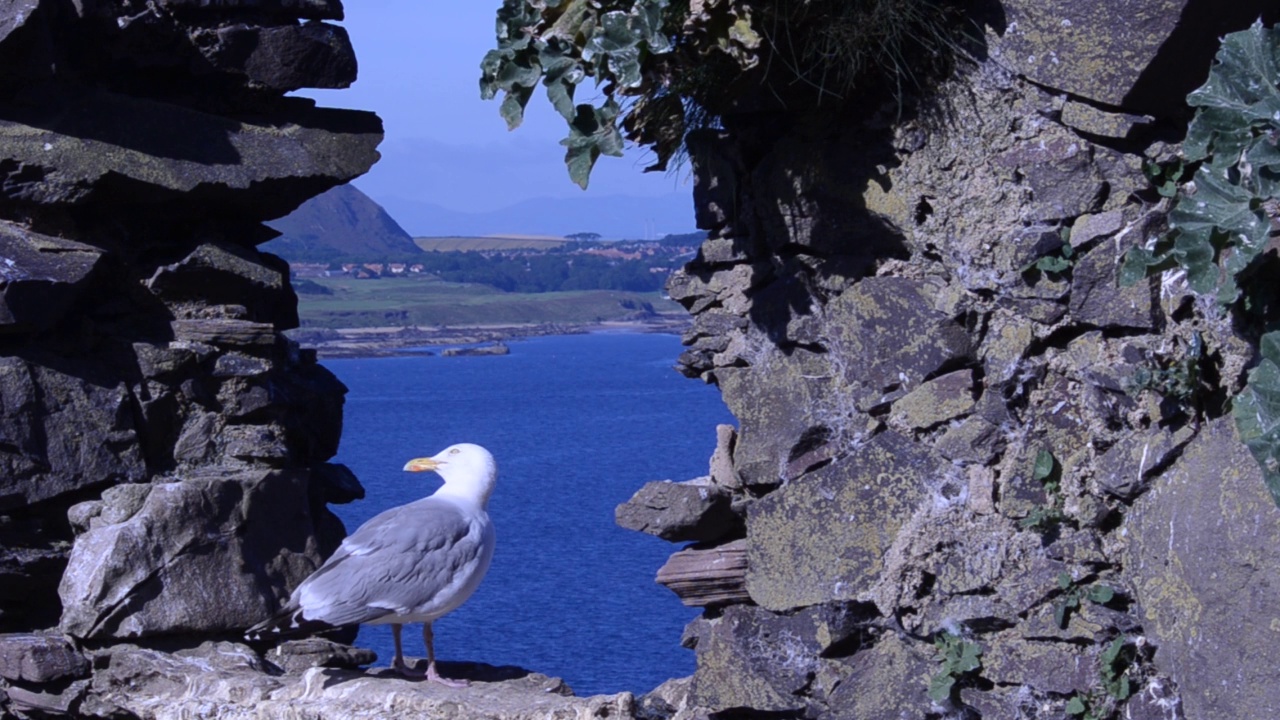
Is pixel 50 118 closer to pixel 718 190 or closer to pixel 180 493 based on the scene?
pixel 180 493

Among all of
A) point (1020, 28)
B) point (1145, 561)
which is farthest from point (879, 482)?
point (1020, 28)

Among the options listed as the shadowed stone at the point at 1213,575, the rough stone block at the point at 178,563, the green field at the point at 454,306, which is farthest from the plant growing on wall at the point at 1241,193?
the green field at the point at 454,306

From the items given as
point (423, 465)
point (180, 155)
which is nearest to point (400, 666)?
point (423, 465)

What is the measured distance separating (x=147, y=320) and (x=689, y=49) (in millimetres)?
2912

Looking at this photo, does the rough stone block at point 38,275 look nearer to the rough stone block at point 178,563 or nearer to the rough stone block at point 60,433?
the rough stone block at point 60,433

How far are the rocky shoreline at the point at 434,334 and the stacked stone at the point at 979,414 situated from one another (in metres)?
39.8

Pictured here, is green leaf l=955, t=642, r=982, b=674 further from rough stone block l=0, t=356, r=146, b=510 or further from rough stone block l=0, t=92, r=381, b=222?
rough stone block l=0, t=356, r=146, b=510

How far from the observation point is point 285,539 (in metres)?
6.25

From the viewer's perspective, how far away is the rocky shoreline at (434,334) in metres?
48.3

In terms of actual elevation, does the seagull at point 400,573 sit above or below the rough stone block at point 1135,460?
below

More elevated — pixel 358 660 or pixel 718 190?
pixel 718 190

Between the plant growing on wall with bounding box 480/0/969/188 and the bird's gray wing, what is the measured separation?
1590 mm

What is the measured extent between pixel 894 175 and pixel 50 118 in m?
3.47

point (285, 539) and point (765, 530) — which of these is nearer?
point (765, 530)
